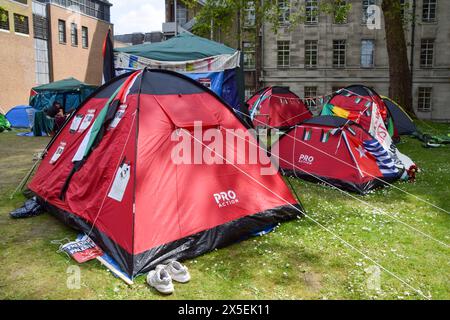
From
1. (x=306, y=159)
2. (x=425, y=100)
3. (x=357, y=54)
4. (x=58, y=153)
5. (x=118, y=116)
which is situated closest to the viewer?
(x=118, y=116)

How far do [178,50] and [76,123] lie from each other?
534 centimetres

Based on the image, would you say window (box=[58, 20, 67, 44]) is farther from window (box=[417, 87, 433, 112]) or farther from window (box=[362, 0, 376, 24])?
window (box=[417, 87, 433, 112])

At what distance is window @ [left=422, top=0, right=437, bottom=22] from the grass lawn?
29056mm

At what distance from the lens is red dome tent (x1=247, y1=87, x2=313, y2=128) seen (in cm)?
1630

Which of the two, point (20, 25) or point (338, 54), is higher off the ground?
point (20, 25)

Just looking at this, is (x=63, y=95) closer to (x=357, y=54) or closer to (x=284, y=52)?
(x=284, y=52)

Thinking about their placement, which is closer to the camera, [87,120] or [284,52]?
[87,120]

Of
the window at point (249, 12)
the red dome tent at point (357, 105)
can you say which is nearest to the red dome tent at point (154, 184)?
the red dome tent at point (357, 105)

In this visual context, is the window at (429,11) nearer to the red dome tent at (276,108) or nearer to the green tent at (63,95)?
the red dome tent at (276,108)

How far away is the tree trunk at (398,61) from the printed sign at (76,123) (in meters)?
14.1

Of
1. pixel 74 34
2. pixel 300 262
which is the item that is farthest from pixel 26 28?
pixel 300 262

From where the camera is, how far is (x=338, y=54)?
31500 mm
